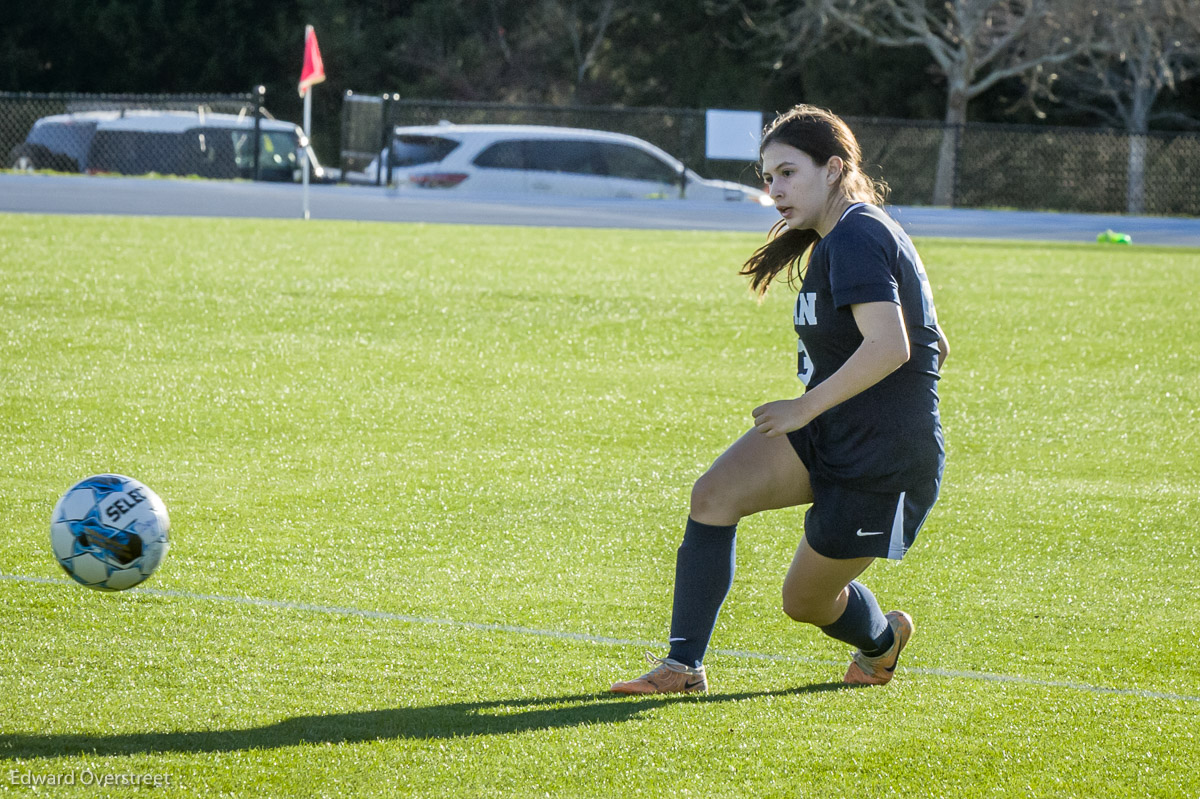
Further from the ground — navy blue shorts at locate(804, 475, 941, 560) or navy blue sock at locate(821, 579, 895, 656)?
navy blue shorts at locate(804, 475, 941, 560)

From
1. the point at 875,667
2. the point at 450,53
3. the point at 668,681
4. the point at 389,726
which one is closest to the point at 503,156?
the point at 450,53

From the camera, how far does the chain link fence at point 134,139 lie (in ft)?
A: 80.4

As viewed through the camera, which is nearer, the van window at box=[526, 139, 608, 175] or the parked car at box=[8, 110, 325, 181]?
the parked car at box=[8, 110, 325, 181]

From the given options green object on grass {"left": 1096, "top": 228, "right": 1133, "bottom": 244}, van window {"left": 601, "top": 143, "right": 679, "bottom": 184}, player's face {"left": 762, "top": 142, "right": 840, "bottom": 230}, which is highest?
player's face {"left": 762, "top": 142, "right": 840, "bottom": 230}

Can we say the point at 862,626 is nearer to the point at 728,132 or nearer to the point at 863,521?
the point at 863,521

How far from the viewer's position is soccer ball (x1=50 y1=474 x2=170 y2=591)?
4070mm

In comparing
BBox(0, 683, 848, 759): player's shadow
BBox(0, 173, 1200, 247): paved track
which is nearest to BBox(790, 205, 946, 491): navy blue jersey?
BBox(0, 683, 848, 759): player's shadow

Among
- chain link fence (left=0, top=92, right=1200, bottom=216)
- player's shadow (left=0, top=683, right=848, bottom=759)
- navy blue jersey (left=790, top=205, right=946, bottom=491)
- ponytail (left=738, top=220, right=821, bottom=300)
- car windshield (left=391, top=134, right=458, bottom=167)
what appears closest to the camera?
player's shadow (left=0, top=683, right=848, bottom=759)

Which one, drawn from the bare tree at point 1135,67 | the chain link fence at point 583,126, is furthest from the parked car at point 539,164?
the bare tree at point 1135,67

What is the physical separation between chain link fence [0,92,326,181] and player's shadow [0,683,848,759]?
21397 mm

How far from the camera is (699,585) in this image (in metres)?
3.94

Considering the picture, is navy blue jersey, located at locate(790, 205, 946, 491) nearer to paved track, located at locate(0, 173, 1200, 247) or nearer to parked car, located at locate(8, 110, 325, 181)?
paved track, located at locate(0, 173, 1200, 247)

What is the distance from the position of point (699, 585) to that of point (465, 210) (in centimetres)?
1987

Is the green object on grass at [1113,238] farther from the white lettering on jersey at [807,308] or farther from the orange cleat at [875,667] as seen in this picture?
the white lettering on jersey at [807,308]
